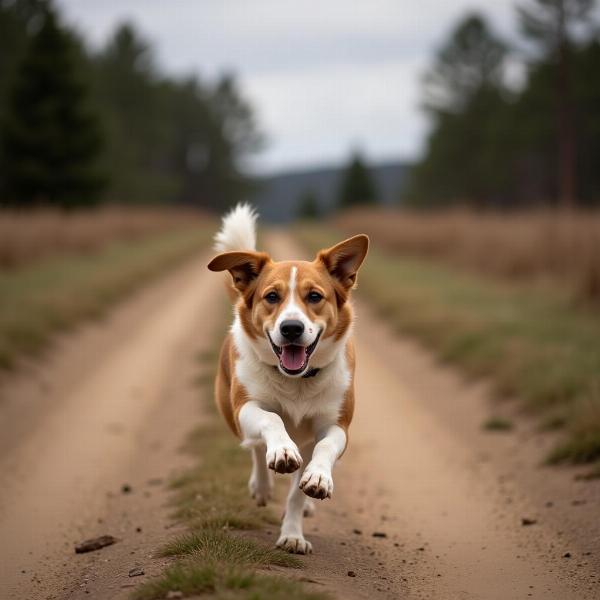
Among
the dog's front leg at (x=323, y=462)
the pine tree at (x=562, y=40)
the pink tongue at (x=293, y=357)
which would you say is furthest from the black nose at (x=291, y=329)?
the pine tree at (x=562, y=40)

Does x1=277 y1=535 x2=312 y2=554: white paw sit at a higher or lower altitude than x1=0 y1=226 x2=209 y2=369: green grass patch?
lower

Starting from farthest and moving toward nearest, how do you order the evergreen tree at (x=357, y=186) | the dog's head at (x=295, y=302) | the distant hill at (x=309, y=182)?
the distant hill at (x=309, y=182) < the evergreen tree at (x=357, y=186) < the dog's head at (x=295, y=302)

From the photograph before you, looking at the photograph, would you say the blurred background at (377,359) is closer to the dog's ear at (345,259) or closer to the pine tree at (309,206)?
the dog's ear at (345,259)

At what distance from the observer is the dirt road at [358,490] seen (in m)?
4.34

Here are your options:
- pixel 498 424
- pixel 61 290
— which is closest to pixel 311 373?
pixel 498 424

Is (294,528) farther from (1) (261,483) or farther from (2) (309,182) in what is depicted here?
(2) (309,182)

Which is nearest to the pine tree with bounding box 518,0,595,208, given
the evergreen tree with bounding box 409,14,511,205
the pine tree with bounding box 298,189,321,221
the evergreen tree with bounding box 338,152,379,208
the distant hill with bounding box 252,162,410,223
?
the evergreen tree with bounding box 409,14,511,205

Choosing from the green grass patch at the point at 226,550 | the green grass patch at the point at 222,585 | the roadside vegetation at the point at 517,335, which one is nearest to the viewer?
the green grass patch at the point at 222,585

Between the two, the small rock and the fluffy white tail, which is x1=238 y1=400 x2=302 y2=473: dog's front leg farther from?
the fluffy white tail

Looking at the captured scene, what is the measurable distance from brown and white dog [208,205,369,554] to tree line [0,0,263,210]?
28.9 meters

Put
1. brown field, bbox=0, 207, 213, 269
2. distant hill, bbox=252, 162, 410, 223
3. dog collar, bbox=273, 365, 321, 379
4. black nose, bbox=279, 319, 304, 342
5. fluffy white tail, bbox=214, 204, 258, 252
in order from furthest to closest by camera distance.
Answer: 1. distant hill, bbox=252, 162, 410, 223
2. brown field, bbox=0, 207, 213, 269
3. fluffy white tail, bbox=214, 204, 258, 252
4. dog collar, bbox=273, 365, 321, 379
5. black nose, bbox=279, 319, 304, 342

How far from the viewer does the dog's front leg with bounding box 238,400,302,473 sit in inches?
155

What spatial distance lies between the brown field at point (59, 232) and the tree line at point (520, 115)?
17352 millimetres

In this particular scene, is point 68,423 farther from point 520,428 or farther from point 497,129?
point 497,129
